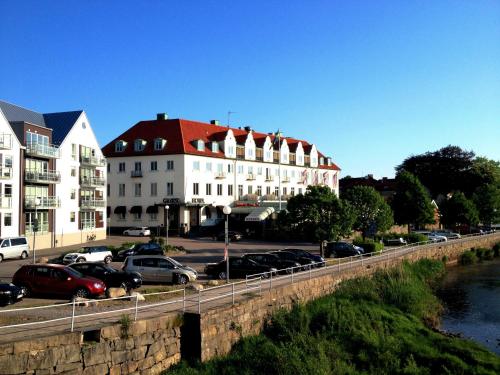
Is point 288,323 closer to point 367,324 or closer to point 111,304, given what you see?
point 367,324

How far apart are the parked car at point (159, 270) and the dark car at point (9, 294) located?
7.48m

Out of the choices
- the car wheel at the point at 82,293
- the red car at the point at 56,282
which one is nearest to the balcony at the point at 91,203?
the red car at the point at 56,282

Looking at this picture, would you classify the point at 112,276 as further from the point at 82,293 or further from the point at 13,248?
the point at 13,248

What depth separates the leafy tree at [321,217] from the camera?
3888 cm

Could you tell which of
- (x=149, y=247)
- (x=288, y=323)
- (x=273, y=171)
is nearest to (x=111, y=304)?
(x=288, y=323)

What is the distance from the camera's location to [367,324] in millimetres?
21016

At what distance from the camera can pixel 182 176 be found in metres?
63.3

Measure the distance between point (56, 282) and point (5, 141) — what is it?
26.4m

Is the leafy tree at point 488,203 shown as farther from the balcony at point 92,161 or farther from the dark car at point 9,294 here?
Answer: the dark car at point 9,294

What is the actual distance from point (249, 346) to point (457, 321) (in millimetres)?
14794

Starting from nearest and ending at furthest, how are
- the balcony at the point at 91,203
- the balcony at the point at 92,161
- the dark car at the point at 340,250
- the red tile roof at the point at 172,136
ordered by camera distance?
the dark car at the point at 340,250
the balcony at the point at 91,203
the balcony at the point at 92,161
the red tile roof at the point at 172,136

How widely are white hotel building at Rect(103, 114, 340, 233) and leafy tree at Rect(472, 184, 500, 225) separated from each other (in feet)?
113

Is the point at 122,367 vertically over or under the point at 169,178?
under

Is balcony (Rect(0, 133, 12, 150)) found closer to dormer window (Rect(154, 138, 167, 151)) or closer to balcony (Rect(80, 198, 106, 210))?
balcony (Rect(80, 198, 106, 210))
